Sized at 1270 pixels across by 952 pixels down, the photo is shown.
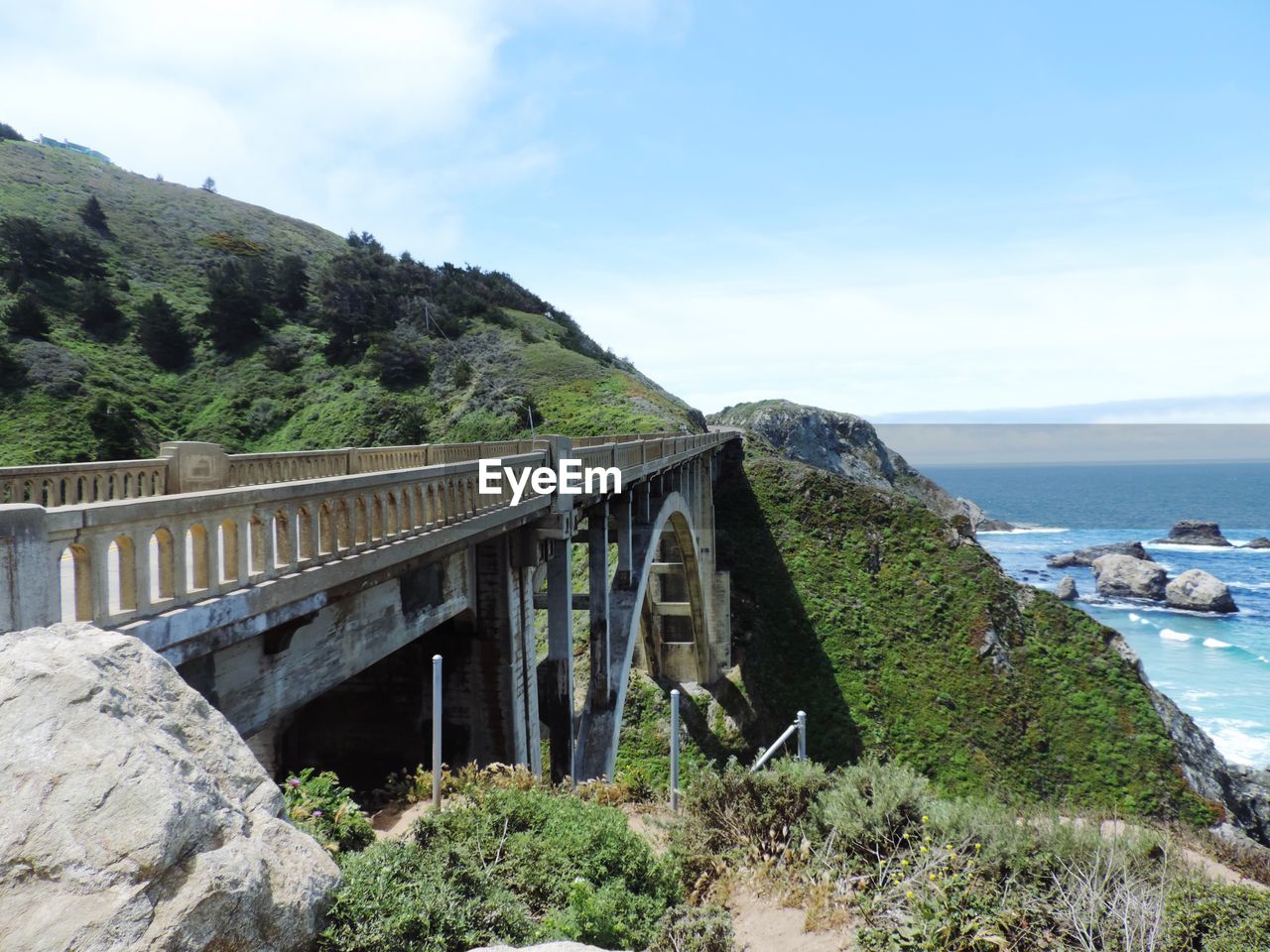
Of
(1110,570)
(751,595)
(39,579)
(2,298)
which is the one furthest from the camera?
(1110,570)

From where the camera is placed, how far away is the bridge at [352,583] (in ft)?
13.1

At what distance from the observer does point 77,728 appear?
303 centimetres

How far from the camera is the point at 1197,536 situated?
8731cm

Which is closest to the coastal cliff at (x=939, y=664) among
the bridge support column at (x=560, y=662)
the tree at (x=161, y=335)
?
the bridge support column at (x=560, y=662)

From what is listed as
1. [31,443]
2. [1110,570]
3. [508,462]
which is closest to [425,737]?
[508,462]

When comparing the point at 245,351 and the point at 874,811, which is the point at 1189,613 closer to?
the point at 874,811

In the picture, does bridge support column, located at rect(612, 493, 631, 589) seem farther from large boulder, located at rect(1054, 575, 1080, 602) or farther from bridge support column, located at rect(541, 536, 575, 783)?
large boulder, located at rect(1054, 575, 1080, 602)

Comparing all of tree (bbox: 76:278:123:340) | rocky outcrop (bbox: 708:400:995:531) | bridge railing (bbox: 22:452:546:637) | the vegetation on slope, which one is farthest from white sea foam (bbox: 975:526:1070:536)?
bridge railing (bbox: 22:452:546:637)

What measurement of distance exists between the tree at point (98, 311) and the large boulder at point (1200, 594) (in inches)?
2985

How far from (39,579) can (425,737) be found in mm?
6847

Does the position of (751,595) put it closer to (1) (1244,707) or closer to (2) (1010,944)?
(1) (1244,707)

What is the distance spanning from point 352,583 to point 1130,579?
230ft

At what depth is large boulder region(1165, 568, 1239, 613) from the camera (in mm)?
54500

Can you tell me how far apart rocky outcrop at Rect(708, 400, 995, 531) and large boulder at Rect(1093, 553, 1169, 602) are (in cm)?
1467
